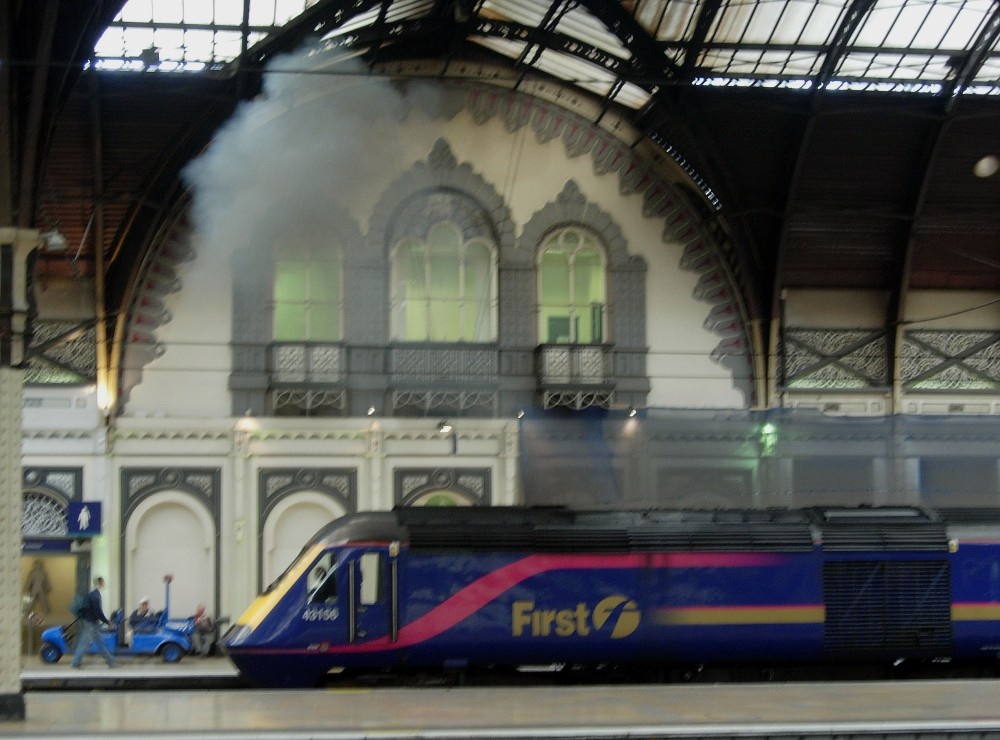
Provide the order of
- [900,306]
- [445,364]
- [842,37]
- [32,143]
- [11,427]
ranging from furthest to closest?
[900,306]
[445,364]
[842,37]
[32,143]
[11,427]

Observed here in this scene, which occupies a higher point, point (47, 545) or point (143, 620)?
point (47, 545)

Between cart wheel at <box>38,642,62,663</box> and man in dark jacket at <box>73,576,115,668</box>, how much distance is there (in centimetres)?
120

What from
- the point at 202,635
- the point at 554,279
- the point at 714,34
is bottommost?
the point at 202,635

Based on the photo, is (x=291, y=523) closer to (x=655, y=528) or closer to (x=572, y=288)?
(x=572, y=288)

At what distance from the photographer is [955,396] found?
27.9 m

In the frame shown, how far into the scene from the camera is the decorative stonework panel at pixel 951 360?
2783 cm

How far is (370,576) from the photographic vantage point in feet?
57.2

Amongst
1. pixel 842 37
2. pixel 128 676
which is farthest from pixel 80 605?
pixel 842 37

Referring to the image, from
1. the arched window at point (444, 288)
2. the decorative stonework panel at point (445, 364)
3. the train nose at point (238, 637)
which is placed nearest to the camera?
the train nose at point (238, 637)

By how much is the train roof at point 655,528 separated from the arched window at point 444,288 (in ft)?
26.7

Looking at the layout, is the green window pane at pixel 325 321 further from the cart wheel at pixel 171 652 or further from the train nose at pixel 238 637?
the train nose at pixel 238 637

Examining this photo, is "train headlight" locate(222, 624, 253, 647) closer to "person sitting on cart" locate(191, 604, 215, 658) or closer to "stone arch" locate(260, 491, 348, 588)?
"person sitting on cart" locate(191, 604, 215, 658)

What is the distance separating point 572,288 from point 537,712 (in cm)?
1478

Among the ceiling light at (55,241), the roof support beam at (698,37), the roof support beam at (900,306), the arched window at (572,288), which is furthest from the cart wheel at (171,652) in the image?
the roof support beam at (900,306)
